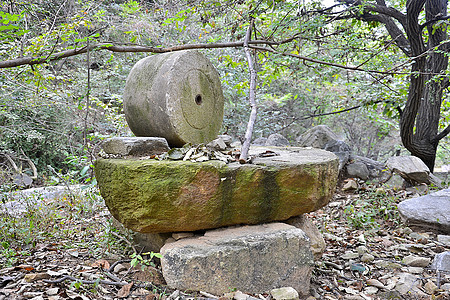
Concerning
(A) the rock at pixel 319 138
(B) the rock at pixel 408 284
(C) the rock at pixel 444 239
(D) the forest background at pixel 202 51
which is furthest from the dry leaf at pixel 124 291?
(A) the rock at pixel 319 138

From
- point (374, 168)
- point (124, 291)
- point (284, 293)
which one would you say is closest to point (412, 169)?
point (374, 168)

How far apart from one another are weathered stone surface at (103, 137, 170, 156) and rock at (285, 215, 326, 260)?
1404 millimetres

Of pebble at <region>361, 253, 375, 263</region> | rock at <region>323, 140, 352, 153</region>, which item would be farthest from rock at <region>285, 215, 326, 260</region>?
rock at <region>323, 140, 352, 153</region>

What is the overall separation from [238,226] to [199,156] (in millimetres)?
670

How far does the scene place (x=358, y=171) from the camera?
6141 millimetres

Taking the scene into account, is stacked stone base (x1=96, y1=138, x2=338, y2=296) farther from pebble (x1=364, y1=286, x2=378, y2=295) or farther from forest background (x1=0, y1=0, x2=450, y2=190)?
forest background (x1=0, y1=0, x2=450, y2=190)

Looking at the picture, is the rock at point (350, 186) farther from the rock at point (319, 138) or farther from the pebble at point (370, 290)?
the pebble at point (370, 290)

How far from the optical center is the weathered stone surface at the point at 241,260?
2.35 metres

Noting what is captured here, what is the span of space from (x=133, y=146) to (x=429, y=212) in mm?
3664

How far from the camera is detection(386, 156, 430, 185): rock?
537cm

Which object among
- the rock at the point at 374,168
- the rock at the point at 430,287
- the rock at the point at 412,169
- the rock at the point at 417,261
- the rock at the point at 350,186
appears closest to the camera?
the rock at the point at 430,287

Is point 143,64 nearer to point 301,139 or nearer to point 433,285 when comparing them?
point 433,285

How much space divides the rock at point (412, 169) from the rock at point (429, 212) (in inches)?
40.9

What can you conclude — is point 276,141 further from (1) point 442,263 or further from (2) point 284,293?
(2) point 284,293
